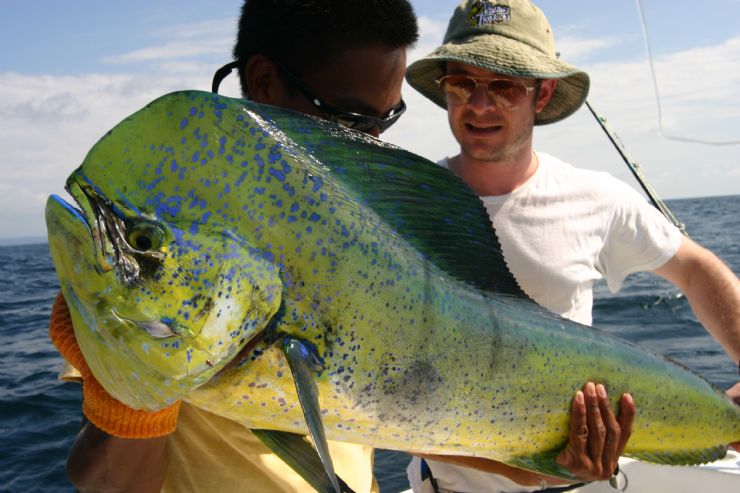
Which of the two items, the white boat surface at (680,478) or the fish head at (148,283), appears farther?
the white boat surface at (680,478)

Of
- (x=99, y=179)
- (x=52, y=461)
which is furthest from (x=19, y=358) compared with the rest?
(x=99, y=179)

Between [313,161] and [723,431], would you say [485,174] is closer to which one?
[723,431]

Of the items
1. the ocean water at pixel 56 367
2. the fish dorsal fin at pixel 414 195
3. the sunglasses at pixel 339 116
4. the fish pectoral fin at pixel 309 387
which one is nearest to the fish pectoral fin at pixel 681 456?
the fish dorsal fin at pixel 414 195

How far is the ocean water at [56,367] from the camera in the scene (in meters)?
7.18

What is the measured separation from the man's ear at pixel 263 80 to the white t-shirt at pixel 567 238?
1261mm

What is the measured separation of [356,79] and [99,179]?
0.86m

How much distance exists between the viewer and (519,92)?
295 cm

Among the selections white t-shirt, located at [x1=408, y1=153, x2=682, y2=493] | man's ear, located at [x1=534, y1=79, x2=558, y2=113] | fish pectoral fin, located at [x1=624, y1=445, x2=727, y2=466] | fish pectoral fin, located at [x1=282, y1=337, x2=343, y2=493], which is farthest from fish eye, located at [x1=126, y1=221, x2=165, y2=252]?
man's ear, located at [x1=534, y1=79, x2=558, y2=113]

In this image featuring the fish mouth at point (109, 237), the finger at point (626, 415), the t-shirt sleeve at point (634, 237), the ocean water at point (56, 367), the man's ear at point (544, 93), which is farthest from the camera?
the ocean water at point (56, 367)

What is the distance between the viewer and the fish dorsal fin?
1.36m

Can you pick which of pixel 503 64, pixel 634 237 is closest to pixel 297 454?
pixel 503 64

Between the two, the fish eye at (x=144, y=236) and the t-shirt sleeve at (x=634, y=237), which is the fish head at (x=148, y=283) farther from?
the t-shirt sleeve at (x=634, y=237)

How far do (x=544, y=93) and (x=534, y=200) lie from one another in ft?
2.05

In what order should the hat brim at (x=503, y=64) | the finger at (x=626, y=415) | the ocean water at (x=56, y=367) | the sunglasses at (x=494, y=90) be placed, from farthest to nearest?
the ocean water at (x=56, y=367) < the sunglasses at (x=494, y=90) < the hat brim at (x=503, y=64) < the finger at (x=626, y=415)
